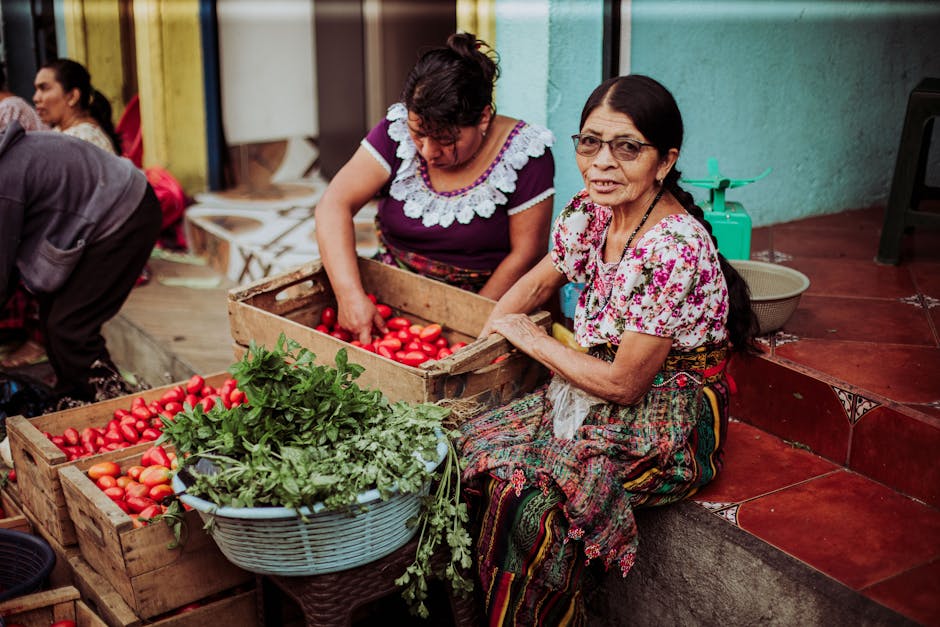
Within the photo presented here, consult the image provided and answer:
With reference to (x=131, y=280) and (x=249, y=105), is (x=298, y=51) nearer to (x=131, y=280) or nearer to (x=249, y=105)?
(x=249, y=105)

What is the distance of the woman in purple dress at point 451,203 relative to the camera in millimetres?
3479

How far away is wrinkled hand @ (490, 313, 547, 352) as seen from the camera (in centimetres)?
285

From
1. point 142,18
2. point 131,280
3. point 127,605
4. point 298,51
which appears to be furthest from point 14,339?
point 127,605

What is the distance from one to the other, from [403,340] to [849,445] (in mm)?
1484

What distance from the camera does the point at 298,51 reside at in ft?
22.8

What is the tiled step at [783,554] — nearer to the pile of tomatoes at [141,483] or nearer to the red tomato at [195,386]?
the pile of tomatoes at [141,483]

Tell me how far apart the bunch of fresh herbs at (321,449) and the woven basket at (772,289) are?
4.37ft

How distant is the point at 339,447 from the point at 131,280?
2.31 meters

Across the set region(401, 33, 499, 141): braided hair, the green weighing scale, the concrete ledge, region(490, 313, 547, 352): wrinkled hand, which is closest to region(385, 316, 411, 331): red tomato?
region(490, 313, 547, 352): wrinkled hand

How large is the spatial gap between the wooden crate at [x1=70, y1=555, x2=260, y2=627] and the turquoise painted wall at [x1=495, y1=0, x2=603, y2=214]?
90.3 inches

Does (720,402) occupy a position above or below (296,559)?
above

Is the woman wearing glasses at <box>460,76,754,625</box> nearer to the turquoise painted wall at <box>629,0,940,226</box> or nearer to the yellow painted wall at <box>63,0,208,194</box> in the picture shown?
the turquoise painted wall at <box>629,0,940,226</box>

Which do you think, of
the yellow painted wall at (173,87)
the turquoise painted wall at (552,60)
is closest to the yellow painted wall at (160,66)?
the yellow painted wall at (173,87)

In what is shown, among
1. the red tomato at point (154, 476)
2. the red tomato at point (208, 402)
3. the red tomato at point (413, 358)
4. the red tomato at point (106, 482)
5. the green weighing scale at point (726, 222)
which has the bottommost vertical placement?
the red tomato at point (106, 482)
